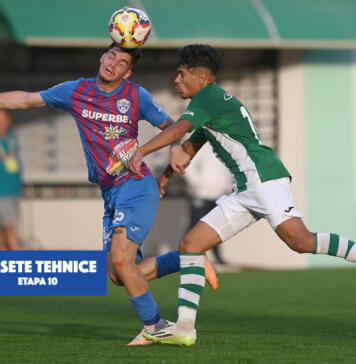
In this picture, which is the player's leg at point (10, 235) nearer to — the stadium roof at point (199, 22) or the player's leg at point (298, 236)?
the stadium roof at point (199, 22)

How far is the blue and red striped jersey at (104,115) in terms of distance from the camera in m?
7.37

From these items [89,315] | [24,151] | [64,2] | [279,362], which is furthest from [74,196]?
[279,362]

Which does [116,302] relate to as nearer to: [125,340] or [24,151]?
[125,340]

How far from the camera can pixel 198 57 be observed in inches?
283

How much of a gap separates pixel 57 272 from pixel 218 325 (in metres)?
2.29

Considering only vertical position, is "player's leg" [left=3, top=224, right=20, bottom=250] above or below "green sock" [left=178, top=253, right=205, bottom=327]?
below

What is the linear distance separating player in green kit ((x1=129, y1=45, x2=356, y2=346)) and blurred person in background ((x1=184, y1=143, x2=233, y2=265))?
8.29 meters

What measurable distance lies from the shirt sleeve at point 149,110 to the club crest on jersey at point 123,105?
0.10 m

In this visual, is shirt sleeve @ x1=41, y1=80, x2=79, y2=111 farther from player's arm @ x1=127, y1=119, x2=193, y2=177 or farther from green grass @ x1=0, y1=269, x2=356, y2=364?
green grass @ x1=0, y1=269, x2=356, y2=364

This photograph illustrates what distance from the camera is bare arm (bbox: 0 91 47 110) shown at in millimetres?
7391

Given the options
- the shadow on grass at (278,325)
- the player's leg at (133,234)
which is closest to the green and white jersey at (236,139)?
the player's leg at (133,234)

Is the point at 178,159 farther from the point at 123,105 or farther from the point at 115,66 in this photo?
the point at 115,66

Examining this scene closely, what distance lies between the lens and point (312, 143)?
15867mm

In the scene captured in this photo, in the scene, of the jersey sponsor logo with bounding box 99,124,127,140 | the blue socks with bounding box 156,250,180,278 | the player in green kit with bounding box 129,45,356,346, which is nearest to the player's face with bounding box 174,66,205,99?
the player in green kit with bounding box 129,45,356,346
